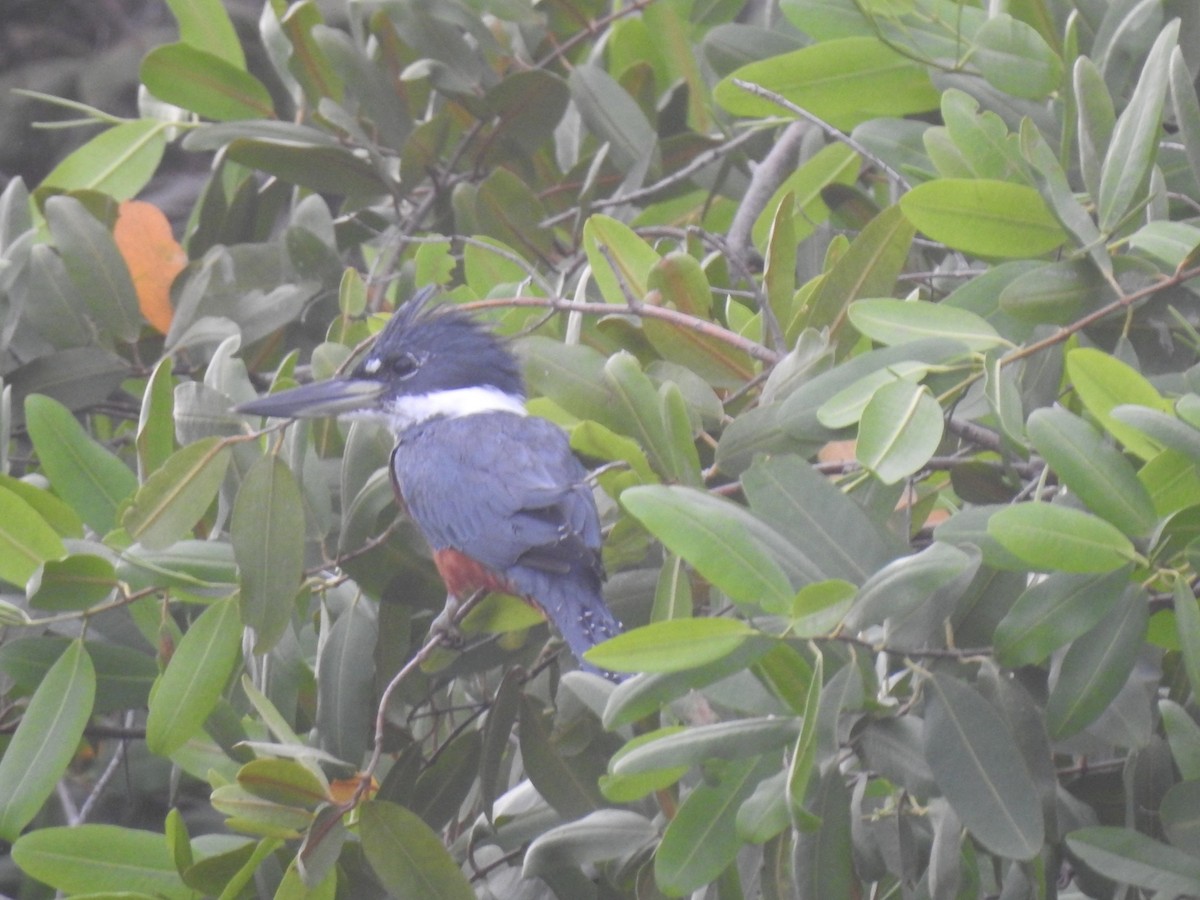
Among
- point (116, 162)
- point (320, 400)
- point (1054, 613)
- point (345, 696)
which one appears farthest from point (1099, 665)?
point (116, 162)

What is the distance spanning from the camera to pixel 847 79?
234 cm

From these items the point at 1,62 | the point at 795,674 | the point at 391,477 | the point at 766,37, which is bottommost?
the point at 1,62

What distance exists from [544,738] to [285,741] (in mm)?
387

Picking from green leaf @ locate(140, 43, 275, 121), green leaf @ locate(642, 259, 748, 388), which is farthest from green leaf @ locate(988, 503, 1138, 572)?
green leaf @ locate(140, 43, 275, 121)

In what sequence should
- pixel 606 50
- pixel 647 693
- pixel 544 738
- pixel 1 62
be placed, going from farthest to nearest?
pixel 1 62 < pixel 606 50 < pixel 544 738 < pixel 647 693

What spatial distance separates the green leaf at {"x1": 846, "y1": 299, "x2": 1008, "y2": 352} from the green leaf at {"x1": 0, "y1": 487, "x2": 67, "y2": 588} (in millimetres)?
1131

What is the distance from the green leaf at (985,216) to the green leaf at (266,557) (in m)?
0.91

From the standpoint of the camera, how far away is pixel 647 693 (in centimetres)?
148

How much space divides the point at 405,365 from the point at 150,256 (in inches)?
22.1

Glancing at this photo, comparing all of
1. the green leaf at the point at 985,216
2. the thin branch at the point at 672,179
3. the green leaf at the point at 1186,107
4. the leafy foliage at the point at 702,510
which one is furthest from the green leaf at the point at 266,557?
the green leaf at the point at 1186,107

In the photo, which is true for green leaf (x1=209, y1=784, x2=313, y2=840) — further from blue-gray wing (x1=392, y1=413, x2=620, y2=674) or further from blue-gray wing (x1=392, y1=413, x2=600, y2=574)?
blue-gray wing (x1=392, y1=413, x2=600, y2=574)

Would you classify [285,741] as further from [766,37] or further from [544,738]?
[766,37]

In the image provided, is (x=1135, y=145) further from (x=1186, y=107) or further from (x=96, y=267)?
(x=96, y=267)

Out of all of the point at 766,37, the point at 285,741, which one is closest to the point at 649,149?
the point at 766,37
